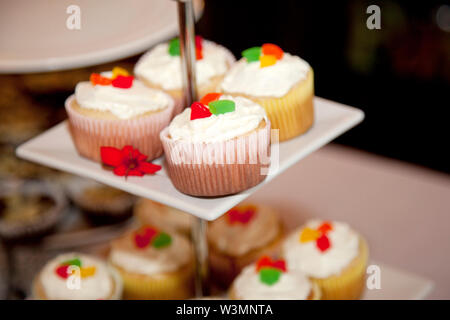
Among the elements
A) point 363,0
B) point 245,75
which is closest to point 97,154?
point 245,75

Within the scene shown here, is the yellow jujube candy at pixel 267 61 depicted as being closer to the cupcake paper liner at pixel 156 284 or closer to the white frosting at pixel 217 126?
the white frosting at pixel 217 126

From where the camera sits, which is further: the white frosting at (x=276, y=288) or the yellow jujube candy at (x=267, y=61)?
the white frosting at (x=276, y=288)

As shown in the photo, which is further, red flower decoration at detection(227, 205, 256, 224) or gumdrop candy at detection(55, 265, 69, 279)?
red flower decoration at detection(227, 205, 256, 224)

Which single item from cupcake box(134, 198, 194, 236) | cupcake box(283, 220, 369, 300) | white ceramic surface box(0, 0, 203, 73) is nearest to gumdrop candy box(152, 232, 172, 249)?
cupcake box(134, 198, 194, 236)

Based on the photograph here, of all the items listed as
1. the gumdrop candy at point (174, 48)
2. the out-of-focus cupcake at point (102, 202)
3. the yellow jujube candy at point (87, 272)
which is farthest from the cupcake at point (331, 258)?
the out-of-focus cupcake at point (102, 202)

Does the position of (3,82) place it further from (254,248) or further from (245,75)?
(245,75)

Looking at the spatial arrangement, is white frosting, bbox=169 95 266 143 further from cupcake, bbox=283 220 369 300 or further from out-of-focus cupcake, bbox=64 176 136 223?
out-of-focus cupcake, bbox=64 176 136 223
